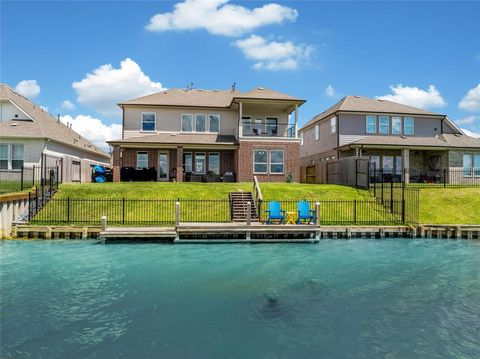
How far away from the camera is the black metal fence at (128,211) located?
69.7 ft

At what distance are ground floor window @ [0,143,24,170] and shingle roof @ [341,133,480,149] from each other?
2622 cm

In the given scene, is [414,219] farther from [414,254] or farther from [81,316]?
[81,316]

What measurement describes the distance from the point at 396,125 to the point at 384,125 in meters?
1.20

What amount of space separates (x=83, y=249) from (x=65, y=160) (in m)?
14.3

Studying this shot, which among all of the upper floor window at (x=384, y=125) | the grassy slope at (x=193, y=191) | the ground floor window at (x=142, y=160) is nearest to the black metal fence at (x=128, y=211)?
the grassy slope at (x=193, y=191)

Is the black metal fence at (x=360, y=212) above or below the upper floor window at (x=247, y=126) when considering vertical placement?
below

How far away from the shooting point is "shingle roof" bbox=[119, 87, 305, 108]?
33031 mm

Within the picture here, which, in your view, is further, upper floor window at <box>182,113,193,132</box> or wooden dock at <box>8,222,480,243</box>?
upper floor window at <box>182,113,193,132</box>

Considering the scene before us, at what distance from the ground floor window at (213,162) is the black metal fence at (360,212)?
33.9 ft

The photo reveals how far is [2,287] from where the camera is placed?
11.0 metres

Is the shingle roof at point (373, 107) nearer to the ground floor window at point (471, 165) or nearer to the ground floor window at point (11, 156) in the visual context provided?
the ground floor window at point (471, 165)

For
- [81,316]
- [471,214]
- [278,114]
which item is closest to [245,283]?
[81,316]

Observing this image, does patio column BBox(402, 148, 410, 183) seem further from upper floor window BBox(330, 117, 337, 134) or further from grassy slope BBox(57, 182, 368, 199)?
grassy slope BBox(57, 182, 368, 199)

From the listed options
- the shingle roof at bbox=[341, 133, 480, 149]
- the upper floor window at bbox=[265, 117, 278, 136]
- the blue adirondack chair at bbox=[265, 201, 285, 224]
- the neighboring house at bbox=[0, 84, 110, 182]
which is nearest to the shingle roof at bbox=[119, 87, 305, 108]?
the upper floor window at bbox=[265, 117, 278, 136]
